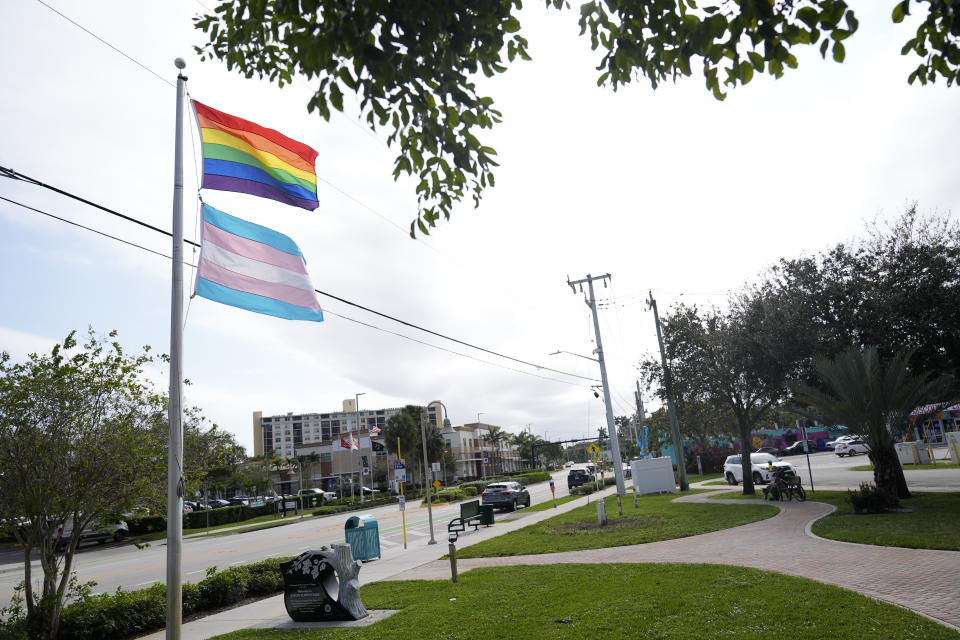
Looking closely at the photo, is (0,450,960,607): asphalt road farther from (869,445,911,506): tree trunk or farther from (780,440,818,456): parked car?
(780,440,818,456): parked car

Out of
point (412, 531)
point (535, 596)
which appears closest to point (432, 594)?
point (535, 596)

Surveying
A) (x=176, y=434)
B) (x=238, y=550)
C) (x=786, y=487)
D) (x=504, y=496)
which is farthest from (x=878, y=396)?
(x=238, y=550)

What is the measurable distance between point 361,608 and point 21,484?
17.3 feet

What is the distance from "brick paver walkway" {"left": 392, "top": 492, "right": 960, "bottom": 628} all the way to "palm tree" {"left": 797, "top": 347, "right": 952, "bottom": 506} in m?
2.04

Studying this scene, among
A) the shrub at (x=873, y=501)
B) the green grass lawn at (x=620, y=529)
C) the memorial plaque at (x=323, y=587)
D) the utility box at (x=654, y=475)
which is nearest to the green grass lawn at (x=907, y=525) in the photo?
the shrub at (x=873, y=501)

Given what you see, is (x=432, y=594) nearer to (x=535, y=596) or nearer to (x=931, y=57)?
(x=535, y=596)

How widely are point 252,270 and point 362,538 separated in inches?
437

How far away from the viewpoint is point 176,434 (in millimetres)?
7203

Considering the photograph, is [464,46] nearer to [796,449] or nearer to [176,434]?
[176,434]

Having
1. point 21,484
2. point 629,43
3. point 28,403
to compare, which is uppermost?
point 629,43

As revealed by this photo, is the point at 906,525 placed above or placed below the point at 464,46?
below

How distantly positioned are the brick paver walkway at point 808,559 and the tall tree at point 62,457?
20.0ft

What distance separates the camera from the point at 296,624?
943cm

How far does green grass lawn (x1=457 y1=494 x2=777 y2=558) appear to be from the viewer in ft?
50.4
